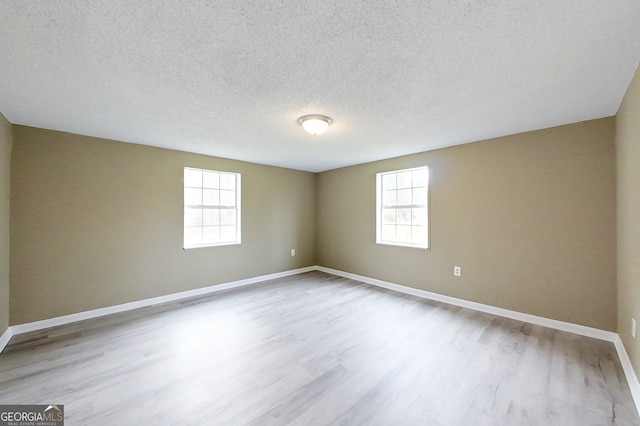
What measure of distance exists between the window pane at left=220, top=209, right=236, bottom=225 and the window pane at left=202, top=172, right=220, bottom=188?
476 mm

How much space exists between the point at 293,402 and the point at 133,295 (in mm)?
3000

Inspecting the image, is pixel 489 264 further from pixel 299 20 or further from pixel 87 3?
pixel 87 3

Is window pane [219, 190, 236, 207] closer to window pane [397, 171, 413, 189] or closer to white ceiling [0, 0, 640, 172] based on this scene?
white ceiling [0, 0, 640, 172]

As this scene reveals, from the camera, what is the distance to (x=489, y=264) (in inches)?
131

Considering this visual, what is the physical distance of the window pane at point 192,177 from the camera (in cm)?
408

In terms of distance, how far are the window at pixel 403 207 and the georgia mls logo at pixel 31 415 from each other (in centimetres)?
420

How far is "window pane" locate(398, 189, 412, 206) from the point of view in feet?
14.1

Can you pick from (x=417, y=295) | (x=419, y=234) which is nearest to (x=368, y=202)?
(x=419, y=234)

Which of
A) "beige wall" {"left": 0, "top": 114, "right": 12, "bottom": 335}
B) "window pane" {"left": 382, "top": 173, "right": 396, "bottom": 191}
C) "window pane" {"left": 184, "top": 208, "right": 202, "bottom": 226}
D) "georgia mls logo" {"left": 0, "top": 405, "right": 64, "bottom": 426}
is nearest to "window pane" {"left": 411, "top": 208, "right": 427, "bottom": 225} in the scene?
"window pane" {"left": 382, "top": 173, "right": 396, "bottom": 191}

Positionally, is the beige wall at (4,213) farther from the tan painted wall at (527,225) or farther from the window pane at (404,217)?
the window pane at (404,217)

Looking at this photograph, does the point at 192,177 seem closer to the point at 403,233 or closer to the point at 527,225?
the point at 403,233

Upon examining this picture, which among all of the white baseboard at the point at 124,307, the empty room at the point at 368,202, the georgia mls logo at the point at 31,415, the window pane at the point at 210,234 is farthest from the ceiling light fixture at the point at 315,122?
the white baseboard at the point at 124,307

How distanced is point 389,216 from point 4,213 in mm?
5013

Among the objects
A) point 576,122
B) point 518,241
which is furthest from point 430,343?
point 576,122
